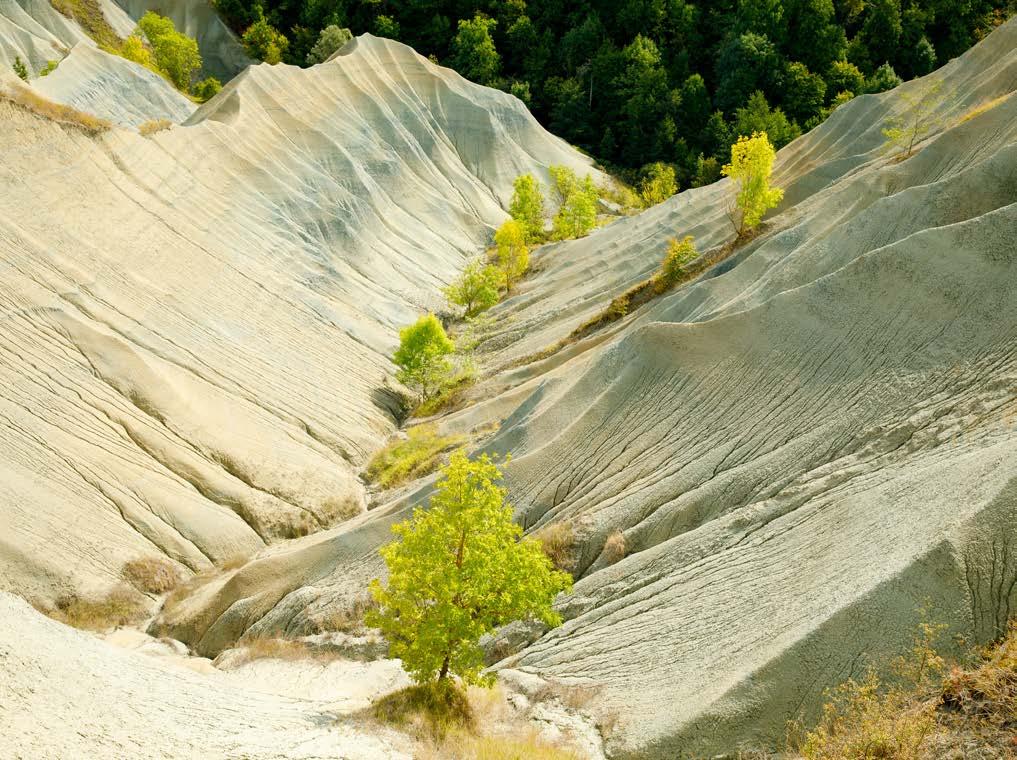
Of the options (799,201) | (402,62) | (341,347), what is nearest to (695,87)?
(402,62)

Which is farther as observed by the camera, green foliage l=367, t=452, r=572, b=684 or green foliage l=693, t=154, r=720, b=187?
green foliage l=693, t=154, r=720, b=187

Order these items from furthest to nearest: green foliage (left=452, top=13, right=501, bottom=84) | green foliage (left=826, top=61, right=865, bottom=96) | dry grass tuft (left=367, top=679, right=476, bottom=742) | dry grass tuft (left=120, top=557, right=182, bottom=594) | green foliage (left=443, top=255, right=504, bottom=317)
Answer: green foliage (left=452, top=13, right=501, bottom=84)
green foliage (left=826, top=61, right=865, bottom=96)
green foliage (left=443, top=255, right=504, bottom=317)
dry grass tuft (left=120, top=557, right=182, bottom=594)
dry grass tuft (left=367, top=679, right=476, bottom=742)

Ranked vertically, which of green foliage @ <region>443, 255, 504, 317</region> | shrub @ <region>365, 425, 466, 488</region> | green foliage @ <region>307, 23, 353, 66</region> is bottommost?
shrub @ <region>365, 425, 466, 488</region>

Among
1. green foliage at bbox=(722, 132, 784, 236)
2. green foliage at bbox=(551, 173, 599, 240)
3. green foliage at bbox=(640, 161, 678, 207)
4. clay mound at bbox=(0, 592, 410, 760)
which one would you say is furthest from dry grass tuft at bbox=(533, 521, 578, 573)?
green foliage at bbox=(640, 161, 678, 207)

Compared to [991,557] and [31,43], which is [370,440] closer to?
[991,557]

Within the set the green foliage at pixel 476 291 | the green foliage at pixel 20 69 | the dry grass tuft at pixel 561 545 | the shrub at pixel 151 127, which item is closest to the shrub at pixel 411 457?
the dry grass tuft at pixel 561 545

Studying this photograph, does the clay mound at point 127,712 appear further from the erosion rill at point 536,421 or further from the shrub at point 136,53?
the shrub at point 136,53

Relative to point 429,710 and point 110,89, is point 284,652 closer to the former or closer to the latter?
point 429,710

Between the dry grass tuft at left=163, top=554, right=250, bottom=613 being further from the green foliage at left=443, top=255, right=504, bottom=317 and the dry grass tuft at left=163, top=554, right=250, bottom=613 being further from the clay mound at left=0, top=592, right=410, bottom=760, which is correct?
the green foliage at left=443, top=255, right=504, bottom=317
